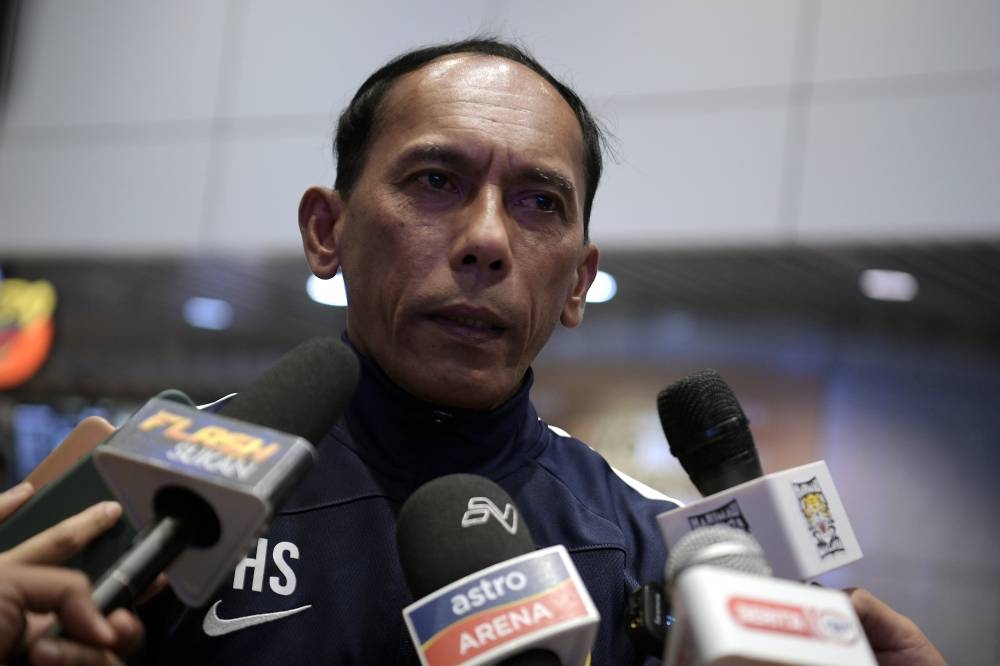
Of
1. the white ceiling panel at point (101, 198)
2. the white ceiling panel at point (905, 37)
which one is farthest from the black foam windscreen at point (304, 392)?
the white ceiling panel at point (101, 198)

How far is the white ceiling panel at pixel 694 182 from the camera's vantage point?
3168 millimetres

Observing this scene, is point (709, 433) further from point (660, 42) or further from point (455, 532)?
point (660, 42)

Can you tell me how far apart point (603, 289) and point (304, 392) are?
2.76 meters

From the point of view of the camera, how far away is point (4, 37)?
4.19 m

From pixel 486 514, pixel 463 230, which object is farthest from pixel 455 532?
pixel 463 230

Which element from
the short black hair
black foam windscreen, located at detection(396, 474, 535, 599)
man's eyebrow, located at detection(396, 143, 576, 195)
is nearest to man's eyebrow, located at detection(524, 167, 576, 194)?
man's eyebrow, located at detection(396, 143, 576, 195)

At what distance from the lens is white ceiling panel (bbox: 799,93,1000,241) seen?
296 cm

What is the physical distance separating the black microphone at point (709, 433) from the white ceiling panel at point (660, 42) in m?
2.28

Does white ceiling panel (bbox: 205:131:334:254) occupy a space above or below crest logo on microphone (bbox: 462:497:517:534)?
above

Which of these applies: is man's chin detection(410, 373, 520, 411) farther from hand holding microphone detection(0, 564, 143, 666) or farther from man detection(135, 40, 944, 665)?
hand holding microphone detection(0, 564, 143, 666)

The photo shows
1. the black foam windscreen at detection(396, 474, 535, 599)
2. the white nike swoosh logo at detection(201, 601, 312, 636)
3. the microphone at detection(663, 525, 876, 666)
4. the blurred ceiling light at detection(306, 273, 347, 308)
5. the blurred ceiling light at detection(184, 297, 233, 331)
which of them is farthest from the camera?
the blurred ceiling light at detection(184, 297, 233, 331)

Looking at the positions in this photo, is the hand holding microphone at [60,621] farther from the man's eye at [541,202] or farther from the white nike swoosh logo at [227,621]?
the man's eye at [541,202]

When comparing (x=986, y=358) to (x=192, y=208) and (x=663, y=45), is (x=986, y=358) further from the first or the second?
(x=192, y=208)

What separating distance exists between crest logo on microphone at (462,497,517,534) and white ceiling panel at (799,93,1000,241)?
2346 mm
